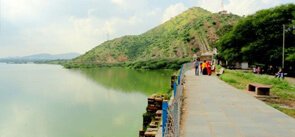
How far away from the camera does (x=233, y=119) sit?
9.92 m

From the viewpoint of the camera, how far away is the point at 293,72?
3831cm

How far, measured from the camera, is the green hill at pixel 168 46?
305ft

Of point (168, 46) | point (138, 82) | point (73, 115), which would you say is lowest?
point (73, 115)

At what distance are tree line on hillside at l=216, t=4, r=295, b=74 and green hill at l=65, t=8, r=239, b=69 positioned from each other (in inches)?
948

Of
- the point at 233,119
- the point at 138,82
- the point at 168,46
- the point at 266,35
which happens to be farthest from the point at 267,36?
the point at 168,46

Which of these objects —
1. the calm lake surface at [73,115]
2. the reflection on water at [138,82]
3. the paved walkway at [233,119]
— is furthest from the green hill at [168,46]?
the paved walkway at [233,119]

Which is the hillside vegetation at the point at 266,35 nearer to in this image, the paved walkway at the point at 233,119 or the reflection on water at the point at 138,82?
the reflection on water at the point at 138,82

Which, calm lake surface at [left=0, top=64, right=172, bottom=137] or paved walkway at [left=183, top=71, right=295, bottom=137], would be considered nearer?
paved walkway at [left=183, top=71, right=295, bottom=137]

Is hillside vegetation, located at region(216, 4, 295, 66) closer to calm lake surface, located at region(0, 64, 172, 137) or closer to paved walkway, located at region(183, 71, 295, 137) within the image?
calm lake surface, located at region(0, 64, 172, 137)

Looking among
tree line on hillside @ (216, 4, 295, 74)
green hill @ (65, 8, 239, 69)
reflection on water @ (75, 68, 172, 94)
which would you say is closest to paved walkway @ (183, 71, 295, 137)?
reflection on water @ (75, 68, 172, 94)

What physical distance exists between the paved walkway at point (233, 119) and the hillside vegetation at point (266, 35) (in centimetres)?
2473

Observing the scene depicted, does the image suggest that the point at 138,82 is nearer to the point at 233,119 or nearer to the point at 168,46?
the point at 233,119

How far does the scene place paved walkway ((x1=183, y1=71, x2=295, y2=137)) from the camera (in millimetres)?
8258

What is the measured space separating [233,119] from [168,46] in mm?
104272
